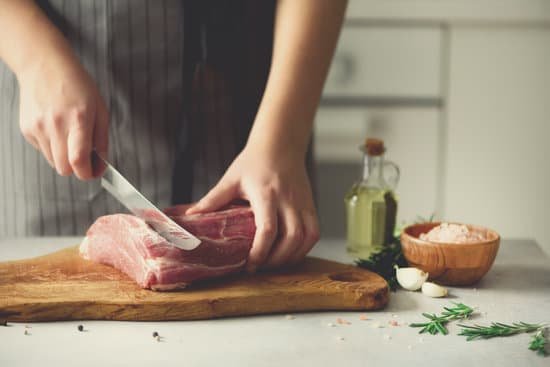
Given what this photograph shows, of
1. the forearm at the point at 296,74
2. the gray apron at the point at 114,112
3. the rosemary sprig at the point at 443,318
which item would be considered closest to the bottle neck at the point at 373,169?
the forearm at the point at 296,74

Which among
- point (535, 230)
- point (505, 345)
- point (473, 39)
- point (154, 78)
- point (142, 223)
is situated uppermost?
point (473, 39)

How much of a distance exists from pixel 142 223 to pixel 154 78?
0.50 m

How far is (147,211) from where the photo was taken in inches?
48.5

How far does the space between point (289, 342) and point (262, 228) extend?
0.27 metres

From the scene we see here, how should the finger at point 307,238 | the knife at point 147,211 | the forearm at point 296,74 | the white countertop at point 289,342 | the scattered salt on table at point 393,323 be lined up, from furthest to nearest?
the forearm at point 296,74 < the finger at point 307,238 < the knife at point 147,211 < the scattered salt on table at point 393,323 < the white countertop at point 289,342

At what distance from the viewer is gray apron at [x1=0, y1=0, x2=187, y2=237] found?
157cm

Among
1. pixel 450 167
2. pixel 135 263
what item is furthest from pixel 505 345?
pixel 450 167

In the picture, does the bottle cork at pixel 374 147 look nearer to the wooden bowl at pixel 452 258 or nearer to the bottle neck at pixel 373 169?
the bottle neck at pixel 373 169

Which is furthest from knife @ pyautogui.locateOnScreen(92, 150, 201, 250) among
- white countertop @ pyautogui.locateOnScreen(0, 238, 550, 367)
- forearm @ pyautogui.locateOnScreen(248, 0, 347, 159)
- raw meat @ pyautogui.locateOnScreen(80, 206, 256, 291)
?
forearm @ pyautogui.locateOnScreen(248, 0, 347, 159)

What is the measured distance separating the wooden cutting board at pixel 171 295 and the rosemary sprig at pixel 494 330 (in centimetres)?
16

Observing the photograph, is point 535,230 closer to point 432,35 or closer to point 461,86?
point 461,86

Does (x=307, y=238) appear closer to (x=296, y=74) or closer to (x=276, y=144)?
(x=276, y=144)

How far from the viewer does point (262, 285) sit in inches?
45.6

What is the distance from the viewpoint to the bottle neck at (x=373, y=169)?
141cm
